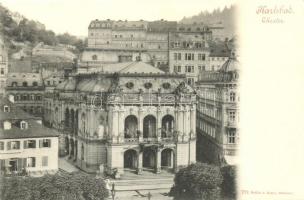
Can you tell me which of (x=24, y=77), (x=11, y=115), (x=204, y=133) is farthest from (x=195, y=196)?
(x=24, y=77)

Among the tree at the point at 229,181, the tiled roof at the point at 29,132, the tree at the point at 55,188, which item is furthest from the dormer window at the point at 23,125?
the tree at the point at 229,181

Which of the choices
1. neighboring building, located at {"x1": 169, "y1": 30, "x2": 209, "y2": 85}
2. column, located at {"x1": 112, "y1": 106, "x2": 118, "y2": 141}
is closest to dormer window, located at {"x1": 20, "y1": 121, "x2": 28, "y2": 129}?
column, located at {"x1": 112, "y1": 106, "x2": 118, "y2": 141}

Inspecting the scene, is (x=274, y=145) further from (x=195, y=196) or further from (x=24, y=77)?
(x=24, y=77)

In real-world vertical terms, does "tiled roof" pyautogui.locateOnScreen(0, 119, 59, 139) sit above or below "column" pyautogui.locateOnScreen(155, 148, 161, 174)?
above

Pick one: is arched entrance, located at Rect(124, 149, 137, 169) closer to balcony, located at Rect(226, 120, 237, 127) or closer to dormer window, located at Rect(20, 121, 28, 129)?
balcony, located at Rect(226, 120, 237, 127)

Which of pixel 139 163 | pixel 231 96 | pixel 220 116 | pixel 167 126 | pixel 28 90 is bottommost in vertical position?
pixel 139 163

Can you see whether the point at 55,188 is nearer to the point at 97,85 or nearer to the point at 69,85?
the point at 97,85

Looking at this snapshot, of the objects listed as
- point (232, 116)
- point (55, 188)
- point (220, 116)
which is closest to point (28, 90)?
point (220, 116)
